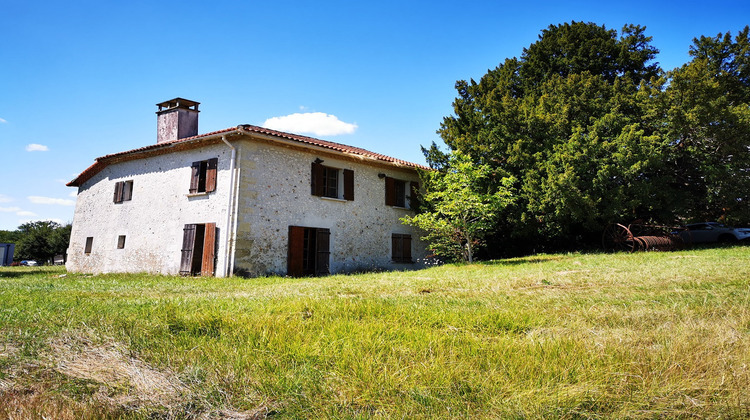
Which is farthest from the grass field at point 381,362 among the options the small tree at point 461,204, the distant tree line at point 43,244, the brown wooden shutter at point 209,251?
the distant tree line at point 43,244

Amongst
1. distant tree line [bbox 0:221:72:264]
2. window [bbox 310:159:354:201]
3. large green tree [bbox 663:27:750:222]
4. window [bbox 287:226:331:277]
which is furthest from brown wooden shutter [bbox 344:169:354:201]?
distant tree line [bbox 0:221:72:264]

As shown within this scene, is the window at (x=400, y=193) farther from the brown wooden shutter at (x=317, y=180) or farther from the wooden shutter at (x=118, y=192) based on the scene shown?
the wooden shutter at (x=118, y=192)

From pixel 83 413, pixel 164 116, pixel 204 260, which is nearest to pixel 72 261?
pixel 164 116

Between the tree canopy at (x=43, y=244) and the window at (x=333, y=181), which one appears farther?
the tree canopy at (x=43, y=244)

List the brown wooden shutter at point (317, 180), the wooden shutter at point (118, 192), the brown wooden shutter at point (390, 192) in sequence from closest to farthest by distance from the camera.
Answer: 1. the brown wooden shutter at point (317, 180)
2. the wooden shutter at point (118, 192)
3. the brown wooden shutter at point (390, 192)

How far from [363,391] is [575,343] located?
1.66m

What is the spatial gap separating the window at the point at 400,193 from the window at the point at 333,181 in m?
1.82

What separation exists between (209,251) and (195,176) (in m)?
2.80

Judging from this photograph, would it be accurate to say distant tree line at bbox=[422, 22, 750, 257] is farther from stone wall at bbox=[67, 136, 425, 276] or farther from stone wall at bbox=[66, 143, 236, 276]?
stone wall at bbox=[66, 143, 236, 276]

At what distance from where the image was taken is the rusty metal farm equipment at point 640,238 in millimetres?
14617

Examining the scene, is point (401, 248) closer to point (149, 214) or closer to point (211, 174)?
point (211, 174)

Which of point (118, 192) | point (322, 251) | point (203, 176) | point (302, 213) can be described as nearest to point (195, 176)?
point (203, 176)

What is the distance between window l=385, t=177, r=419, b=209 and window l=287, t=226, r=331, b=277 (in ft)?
10.8

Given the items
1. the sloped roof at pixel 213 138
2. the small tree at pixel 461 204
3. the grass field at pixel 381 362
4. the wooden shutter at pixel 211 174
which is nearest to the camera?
the grass field at pixel 381 362
